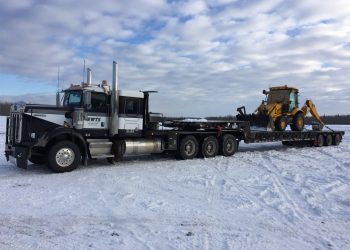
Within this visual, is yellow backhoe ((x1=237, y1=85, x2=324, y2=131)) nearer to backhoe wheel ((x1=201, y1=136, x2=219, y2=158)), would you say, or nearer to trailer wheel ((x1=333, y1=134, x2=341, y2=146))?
trailer wheel ((x1=333, y1=134, x2=341, y2=146))

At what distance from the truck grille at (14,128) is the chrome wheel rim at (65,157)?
132 centimetres

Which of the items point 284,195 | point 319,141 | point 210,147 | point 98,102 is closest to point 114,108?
point 98,102

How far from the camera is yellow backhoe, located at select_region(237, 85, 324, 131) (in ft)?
70.1

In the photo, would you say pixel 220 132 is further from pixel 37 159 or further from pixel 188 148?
pixel 37 159

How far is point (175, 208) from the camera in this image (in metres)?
8.23

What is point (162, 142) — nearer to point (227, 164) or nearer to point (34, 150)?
point (227, 164)

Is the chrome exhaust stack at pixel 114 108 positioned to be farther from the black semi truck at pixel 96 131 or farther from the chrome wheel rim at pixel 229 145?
the chrome wheel rim at pixel 229 145

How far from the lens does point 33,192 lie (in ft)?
32.2

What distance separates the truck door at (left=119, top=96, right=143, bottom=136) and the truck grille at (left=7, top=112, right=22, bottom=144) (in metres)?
3.33

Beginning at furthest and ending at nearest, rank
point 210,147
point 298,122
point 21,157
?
point 298,122 < point 210,147 < point 21,157

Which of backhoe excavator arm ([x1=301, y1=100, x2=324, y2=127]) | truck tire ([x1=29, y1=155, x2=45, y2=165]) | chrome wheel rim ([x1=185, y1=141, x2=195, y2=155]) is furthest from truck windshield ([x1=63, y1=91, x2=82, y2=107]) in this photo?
backhoe excavator arm ([x1=301, y1=100, x2=324, y2=127])

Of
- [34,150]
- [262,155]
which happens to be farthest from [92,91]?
[262,155]

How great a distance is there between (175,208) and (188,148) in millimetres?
8639

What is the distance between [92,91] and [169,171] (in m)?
3.68
